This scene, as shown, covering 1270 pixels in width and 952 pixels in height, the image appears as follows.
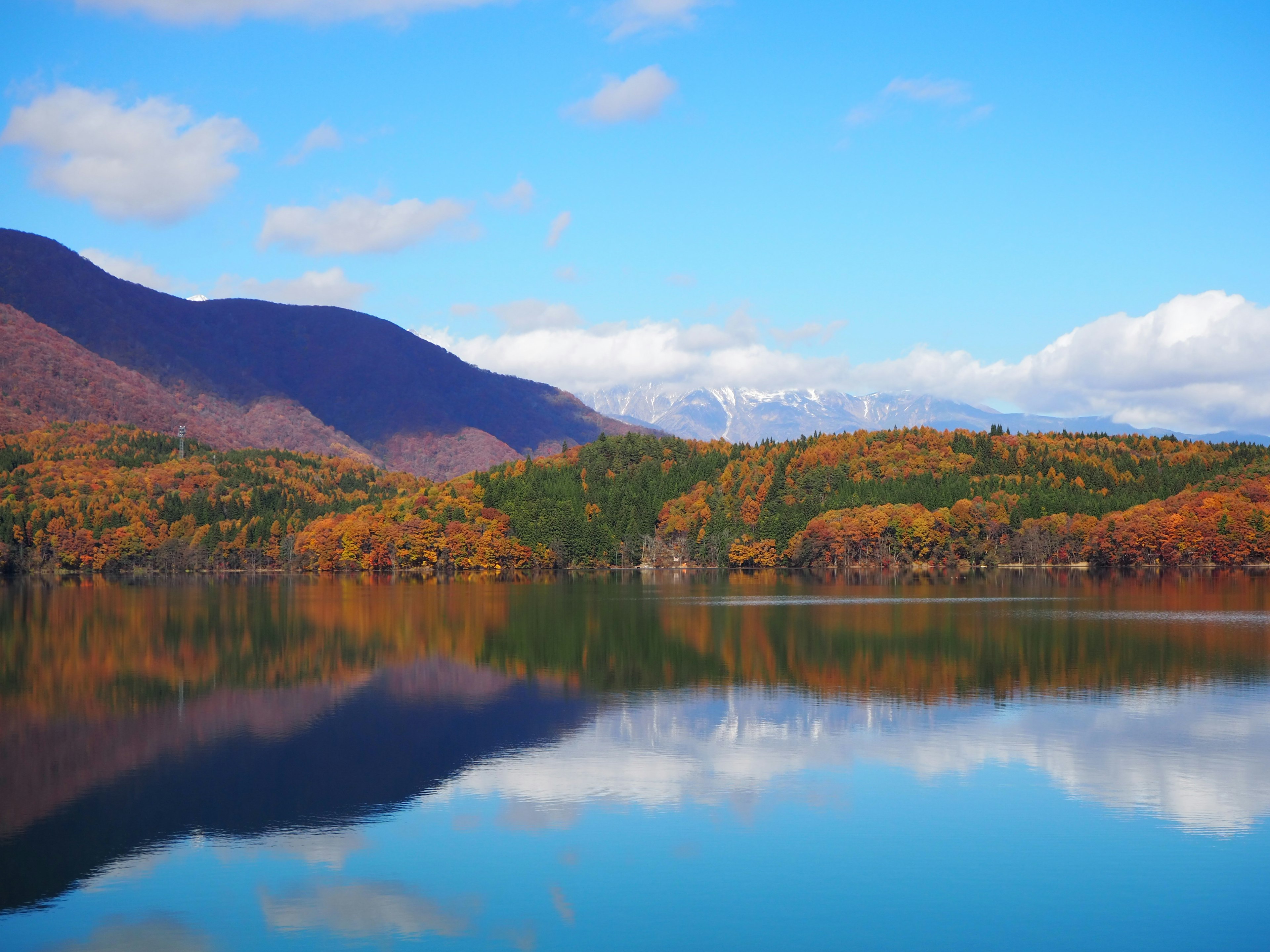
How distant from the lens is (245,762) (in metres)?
28.1

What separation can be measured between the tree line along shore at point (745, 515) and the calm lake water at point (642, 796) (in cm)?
10014

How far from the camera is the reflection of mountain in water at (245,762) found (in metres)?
21.9

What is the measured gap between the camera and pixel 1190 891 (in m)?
18.7

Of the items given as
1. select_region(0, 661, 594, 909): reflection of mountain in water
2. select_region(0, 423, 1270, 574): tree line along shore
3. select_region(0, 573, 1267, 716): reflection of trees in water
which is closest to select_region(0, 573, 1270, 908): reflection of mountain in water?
select_region(0, 661, 594, 909): reflection of mountain in water

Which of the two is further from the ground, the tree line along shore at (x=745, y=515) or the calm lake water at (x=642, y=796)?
the tree line along shore at (x=745, y=515)

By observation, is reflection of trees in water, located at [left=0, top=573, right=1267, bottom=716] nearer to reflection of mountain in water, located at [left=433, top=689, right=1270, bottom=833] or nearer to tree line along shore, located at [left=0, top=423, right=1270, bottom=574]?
reflection of mountain in water, located at [left=433, top=689, right=1270, bottom=833]

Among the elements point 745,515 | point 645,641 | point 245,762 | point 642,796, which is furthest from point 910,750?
point 745,515

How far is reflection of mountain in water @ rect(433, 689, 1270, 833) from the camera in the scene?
24.7m

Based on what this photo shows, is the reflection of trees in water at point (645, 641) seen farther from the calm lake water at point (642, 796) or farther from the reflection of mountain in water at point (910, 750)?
the reflection of mountain in water at point (910, 750)

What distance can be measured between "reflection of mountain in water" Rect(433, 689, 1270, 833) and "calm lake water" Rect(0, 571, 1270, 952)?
14 centimetres

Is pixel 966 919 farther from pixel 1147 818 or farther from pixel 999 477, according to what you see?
pixel 999 477

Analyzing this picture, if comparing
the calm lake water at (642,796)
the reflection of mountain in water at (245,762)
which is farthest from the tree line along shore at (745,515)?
the reflection of mountain in water at (245,762)

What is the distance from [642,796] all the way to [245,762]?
10.5 m

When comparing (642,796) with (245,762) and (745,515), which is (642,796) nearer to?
(245,762)
